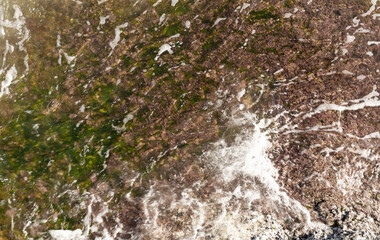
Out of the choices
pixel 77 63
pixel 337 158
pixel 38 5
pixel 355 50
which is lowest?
pixel 337 158

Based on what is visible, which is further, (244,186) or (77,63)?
(77,63)

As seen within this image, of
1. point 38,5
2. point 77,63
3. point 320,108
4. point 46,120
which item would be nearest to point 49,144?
point 46,120

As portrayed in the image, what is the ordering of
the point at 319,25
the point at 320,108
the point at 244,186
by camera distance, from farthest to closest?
the point at 319,25 < the point at 320,108 < the point at 244,186

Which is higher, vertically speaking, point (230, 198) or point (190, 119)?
point (190, 119)

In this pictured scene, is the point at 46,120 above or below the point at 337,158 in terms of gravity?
above

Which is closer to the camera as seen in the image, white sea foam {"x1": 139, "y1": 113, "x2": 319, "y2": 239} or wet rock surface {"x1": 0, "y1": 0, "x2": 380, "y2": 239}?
white sea foam {"x1": 139, "y1": 113, "x2": 319, "y2": 239}

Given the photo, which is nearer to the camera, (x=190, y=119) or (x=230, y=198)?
(x=230, y=198)

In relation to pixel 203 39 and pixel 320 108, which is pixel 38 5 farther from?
pixel 320 108

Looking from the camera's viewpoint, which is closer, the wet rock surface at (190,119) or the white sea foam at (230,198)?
the white sea foam at (230,198)
